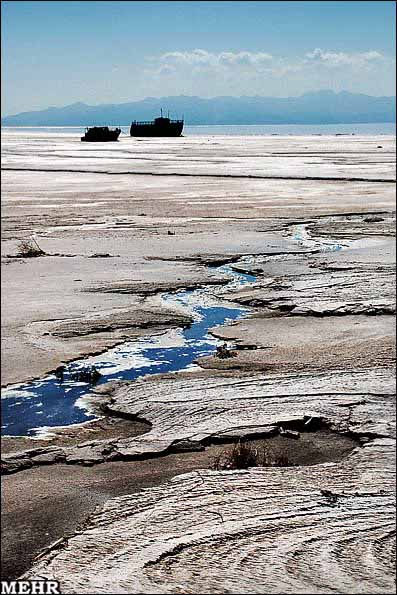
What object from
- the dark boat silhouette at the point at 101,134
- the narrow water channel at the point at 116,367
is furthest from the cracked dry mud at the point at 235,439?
the dark boat silhouette at the point at 101,134

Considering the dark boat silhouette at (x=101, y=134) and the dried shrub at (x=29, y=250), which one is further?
the dark boat silhouette at (x=101, y=134)

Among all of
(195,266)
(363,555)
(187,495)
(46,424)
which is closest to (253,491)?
(187,495)

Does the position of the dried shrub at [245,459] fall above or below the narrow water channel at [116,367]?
below

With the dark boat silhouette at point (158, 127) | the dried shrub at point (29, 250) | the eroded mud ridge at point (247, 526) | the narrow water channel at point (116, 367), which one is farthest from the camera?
the dark boat silhouette at point (158, 127)

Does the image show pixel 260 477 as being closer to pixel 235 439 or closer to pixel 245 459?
pixel 245 459

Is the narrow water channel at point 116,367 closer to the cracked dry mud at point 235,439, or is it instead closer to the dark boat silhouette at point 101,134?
the cracked dry mud at point 235,439

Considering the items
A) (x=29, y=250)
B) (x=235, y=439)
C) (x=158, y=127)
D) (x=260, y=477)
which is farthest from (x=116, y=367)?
(x=158, y=127)

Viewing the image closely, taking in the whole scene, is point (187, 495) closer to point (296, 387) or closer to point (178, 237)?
point (296, 387)
